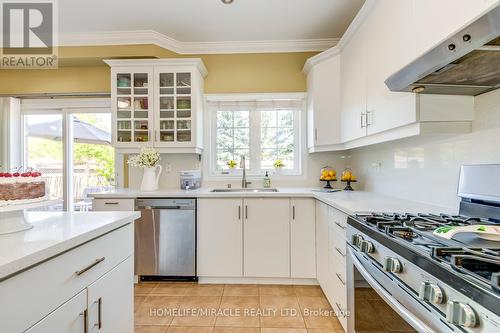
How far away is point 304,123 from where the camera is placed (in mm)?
3102

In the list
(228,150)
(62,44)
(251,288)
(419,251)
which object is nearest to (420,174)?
(419,251)

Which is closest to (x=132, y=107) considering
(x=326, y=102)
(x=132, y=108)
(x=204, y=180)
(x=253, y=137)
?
(x=132, y=108)

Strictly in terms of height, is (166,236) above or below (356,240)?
below

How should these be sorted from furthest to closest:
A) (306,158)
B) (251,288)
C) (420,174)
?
(306,158) → (251,288) → (420,174)

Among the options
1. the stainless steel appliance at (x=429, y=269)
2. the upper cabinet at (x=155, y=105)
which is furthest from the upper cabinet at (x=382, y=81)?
the upper cabinet at (x=155, y=105)

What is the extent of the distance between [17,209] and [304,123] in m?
2.73

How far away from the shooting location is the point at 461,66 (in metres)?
1.06

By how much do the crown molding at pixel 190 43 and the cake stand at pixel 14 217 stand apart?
2.40 m

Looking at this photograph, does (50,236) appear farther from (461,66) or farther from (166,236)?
(461,66)

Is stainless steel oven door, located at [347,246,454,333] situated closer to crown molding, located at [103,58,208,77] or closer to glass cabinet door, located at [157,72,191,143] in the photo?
glass cabinet door, located at [157,72,191,143]

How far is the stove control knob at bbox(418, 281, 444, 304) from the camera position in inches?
28.4

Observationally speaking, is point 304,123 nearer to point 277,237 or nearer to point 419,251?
point 277,237

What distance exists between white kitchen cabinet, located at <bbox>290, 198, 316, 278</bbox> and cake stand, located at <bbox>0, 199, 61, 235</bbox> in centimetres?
197

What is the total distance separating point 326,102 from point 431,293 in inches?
84.8
